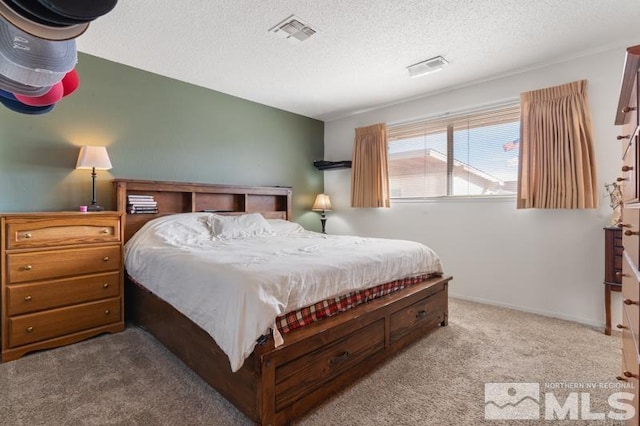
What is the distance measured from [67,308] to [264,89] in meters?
2.92

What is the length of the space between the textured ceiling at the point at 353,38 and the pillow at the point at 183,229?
1.53 m

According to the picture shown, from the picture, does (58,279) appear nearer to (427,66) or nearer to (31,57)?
(31,57)

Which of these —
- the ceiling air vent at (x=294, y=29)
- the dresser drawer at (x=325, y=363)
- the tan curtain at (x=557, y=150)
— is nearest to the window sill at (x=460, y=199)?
the tan curtain at (x=557, y=150)

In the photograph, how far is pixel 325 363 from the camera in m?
1.77

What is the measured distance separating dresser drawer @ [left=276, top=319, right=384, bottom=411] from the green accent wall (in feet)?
8.55

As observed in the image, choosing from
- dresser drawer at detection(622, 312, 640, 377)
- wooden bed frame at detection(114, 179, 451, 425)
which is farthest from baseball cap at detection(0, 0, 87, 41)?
dresser drawer at detection(622, 312, 640, 377)

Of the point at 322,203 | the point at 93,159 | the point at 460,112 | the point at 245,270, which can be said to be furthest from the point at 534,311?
the point at 93,159

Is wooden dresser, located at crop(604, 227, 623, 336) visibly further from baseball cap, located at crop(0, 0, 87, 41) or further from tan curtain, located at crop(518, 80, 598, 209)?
baseball cap, located at crop(0, 0, 87, 41)

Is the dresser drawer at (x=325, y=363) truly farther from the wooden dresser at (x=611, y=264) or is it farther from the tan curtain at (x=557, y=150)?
the tan curtain at (x=557, y=150)

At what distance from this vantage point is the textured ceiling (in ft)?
7.48

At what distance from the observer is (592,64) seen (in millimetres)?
2910

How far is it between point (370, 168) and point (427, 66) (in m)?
1.61

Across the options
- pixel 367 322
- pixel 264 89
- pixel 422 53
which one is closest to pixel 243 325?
pixel 367 322

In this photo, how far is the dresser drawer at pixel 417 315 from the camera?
89.4 inches
